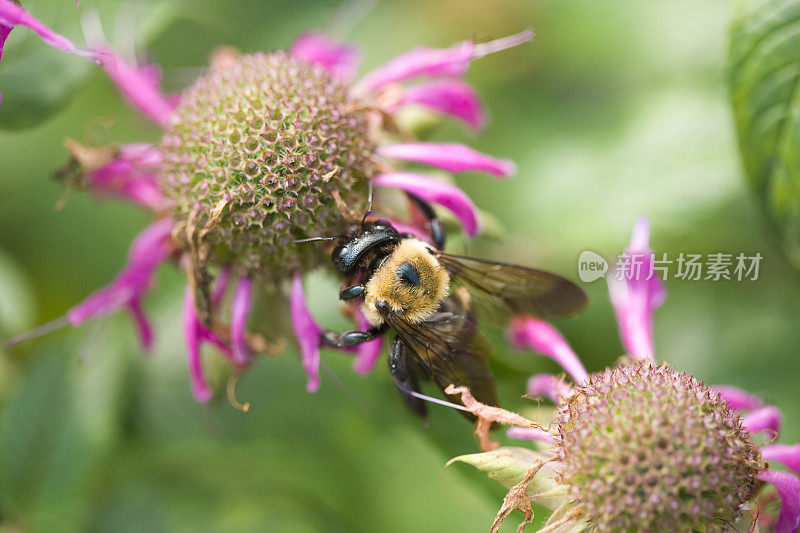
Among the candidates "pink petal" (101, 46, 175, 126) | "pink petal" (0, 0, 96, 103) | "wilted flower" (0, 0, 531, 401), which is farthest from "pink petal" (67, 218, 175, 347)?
"pink petal" (0, 0, 96, 103)

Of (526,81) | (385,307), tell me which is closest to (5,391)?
(385,307)

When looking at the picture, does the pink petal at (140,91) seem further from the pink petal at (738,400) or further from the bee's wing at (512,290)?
the pink petal at (738,400)

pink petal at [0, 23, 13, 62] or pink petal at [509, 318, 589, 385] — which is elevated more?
pink petal at [0, 23, 13, 62]

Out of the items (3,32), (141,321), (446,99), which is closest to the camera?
(3,32)

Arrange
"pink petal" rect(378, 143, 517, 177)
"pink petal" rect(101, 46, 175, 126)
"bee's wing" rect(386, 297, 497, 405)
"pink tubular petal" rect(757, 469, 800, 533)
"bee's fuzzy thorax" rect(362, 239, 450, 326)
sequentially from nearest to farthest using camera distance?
1. "pink tubular petal" rect(757, 469, 800, 533)
2. "bee's wing" rect(386, 297, 497, 405)
3. "bee's fuzzy thorax" rect(362, 239, 450, 326)
4. "pink petal" rect(378, 143, 517, 177)
5. "pink petal" rect(101, 46, 175, 126)

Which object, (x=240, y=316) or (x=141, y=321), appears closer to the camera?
(x=240, y=316)

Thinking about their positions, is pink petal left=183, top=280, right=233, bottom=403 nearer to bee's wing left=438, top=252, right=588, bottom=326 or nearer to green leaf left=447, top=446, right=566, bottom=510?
bee's wing left=438, top=252, right=588, bottom=326

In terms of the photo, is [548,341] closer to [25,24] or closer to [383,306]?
[383,306]

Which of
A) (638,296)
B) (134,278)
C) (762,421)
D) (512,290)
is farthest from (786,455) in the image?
(134,278)
